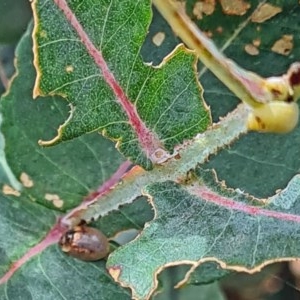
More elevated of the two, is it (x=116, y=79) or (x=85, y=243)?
(x=116, y=79)

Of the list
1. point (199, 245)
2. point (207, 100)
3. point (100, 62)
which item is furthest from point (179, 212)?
point (207, 100)

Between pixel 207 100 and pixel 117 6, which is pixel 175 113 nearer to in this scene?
pixel 117 6

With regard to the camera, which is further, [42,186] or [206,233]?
[42,186]

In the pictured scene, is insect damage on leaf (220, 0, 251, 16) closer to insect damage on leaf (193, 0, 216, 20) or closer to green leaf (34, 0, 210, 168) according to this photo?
insect damage on leaf (193, 0, 216, 20)

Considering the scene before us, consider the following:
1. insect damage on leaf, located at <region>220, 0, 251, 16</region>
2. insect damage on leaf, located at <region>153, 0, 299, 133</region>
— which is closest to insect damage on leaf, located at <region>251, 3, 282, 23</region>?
insect damage on leaf, located at <region>220, 0, 251, 16</region>

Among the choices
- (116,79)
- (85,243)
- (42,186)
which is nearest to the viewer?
(116,79)

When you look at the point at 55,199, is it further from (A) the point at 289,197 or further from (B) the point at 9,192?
(A) the point at 289,197

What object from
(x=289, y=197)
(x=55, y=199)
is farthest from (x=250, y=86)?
(x=55, y=199)
